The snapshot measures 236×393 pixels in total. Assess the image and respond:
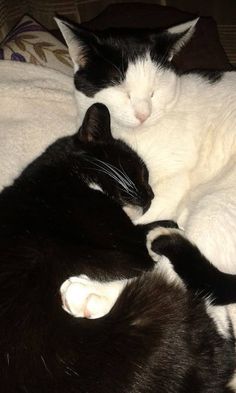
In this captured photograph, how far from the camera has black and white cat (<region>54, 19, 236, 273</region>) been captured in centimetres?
142

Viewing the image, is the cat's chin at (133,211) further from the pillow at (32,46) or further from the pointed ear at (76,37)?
the pillow at (32,46)

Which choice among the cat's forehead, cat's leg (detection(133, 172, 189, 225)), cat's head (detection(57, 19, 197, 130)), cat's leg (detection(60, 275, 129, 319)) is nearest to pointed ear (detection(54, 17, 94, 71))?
cat's head (detection(57, 19, 197, 130))

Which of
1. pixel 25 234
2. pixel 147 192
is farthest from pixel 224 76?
pixel 25 234

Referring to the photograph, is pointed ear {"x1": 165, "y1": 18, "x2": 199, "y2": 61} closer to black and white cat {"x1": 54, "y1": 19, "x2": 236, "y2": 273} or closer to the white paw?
black and white cat {"x1": 54, "y1": 19, "x2": 236, "y2": 273}

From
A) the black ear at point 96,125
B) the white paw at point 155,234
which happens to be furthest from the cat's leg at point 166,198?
the black ear at point 96,125

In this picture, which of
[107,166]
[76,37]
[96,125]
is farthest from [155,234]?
[76,37]

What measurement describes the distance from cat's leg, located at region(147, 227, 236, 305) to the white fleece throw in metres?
0.61

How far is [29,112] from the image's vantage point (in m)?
1.65

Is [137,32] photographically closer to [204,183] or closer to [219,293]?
[204,183]

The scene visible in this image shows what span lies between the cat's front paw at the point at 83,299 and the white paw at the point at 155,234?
0.22 meters

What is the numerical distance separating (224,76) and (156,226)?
2.05ft

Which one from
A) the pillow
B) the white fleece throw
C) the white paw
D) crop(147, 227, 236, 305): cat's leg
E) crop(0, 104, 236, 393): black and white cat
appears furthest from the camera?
the pillow

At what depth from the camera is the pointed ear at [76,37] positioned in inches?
55.0

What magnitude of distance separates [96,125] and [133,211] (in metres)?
0.28
